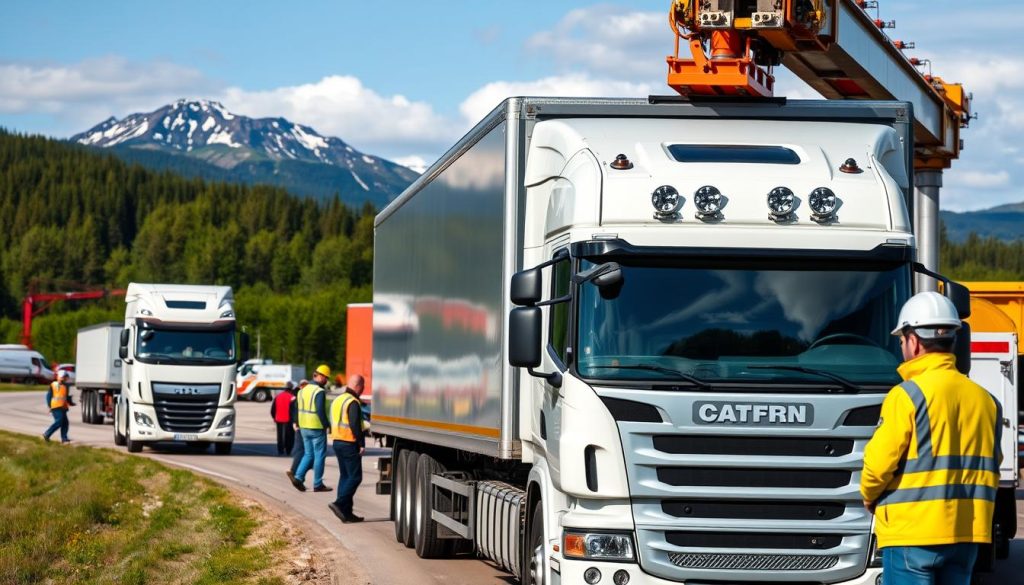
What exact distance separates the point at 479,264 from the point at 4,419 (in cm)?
4597

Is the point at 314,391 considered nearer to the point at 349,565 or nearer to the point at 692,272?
the point at 349,565

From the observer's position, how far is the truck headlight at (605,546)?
855cm

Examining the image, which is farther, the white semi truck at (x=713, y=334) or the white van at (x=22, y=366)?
the white van at (x=22, y=366)

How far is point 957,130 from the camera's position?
2283 centimetres

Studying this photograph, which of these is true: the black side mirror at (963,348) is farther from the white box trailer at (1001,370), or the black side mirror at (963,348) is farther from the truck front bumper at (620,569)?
the white box trailer at (1001,370)

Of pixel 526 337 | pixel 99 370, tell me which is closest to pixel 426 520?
pixel 526 337

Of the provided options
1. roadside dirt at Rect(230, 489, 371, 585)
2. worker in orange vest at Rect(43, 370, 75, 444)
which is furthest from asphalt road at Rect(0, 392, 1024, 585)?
worker in orange vest at Rect(43, 370, 75, 444)

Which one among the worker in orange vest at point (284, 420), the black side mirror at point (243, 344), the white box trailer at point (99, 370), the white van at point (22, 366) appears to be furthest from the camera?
the white van at point (22, 366)

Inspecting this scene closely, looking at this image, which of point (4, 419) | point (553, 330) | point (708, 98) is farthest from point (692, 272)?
point (4, 419)

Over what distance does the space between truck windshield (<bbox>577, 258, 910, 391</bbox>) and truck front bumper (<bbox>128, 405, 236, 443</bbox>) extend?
25548 mm

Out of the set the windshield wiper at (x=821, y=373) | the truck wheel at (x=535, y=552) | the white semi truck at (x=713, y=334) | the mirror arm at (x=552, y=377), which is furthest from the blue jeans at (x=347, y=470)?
the windshield wiper at (x=821, y=373)

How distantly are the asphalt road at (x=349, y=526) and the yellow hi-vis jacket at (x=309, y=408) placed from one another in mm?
1174

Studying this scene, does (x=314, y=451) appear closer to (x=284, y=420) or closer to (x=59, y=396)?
(x=284, y=420)

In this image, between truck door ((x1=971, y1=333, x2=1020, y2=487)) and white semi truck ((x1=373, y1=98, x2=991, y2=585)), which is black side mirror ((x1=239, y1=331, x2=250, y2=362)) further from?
white semi truck ((x1=373, y1=98, x2=991, y2=585))
